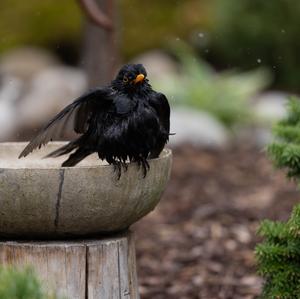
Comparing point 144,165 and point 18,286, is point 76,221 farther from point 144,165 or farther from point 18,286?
point 18,286

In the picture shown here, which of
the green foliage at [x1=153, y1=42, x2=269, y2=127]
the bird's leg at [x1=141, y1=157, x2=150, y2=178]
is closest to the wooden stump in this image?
the bird's leg at [x1=141, y1=157, x2=150, y2=178]

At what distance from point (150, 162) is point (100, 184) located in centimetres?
22

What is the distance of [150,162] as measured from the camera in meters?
3.12

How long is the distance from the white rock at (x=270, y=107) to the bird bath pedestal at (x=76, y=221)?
508cm

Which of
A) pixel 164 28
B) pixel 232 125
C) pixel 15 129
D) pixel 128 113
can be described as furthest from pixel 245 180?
pixel 164 28

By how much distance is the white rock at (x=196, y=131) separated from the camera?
8.15 m

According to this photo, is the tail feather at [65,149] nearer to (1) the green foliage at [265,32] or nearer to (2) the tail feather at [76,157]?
(2) the tail feather at [76,157]

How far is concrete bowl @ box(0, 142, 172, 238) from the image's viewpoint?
116 inches

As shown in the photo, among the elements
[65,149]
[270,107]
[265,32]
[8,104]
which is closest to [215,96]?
[270,107]

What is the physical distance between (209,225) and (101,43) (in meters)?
2.09

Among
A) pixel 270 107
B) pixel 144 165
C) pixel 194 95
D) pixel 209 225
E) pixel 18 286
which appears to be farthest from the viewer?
pixel 270 107

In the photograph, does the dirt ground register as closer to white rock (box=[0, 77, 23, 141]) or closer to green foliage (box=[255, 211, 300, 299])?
green foliage (box=[255, 211, 300, 299])

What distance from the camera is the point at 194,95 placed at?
889 cm

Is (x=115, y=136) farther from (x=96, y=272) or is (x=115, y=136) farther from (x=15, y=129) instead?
(x=15, y=129)
